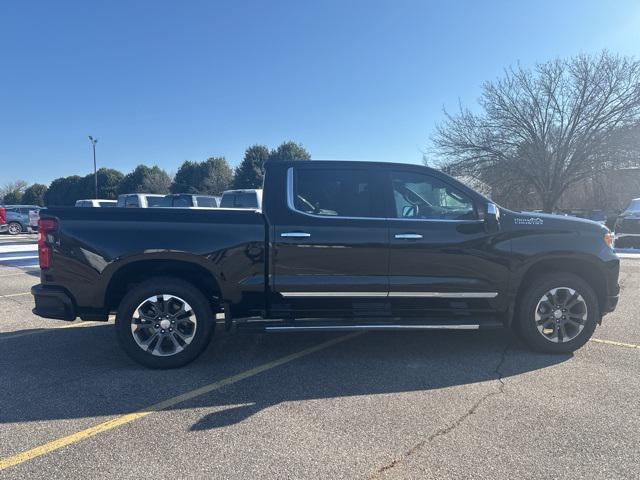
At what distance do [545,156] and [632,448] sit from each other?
26.4 metres

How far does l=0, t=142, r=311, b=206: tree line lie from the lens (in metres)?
50.6

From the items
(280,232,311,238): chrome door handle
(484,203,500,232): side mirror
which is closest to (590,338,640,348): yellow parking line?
(484,203,500,232): side mirror

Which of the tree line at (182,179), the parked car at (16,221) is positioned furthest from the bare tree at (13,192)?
the parked car at (16,221)

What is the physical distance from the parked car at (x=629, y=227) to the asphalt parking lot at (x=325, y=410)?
39.9 ft

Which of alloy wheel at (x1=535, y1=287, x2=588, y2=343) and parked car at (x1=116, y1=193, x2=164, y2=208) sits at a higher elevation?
parked car at (x1=116, y1=193, x2=164, y2=208)

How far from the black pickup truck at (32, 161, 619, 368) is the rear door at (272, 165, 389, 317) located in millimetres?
11

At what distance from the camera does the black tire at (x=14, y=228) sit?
26.0m

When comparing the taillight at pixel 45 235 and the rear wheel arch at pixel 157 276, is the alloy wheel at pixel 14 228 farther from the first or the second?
the rear wheel arch at pixel 157 276

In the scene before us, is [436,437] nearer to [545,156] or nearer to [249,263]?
[249,263]

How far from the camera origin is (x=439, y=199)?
15.4ft

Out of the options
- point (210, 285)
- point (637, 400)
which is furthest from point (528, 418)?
point (210, 285)

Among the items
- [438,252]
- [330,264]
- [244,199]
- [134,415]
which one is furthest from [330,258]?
[244,199]

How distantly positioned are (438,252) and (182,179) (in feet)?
188

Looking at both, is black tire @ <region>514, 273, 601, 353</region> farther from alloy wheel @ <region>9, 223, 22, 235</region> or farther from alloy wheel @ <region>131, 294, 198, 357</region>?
alloy wheel @ <region>9, 223, 22, 235</region>
